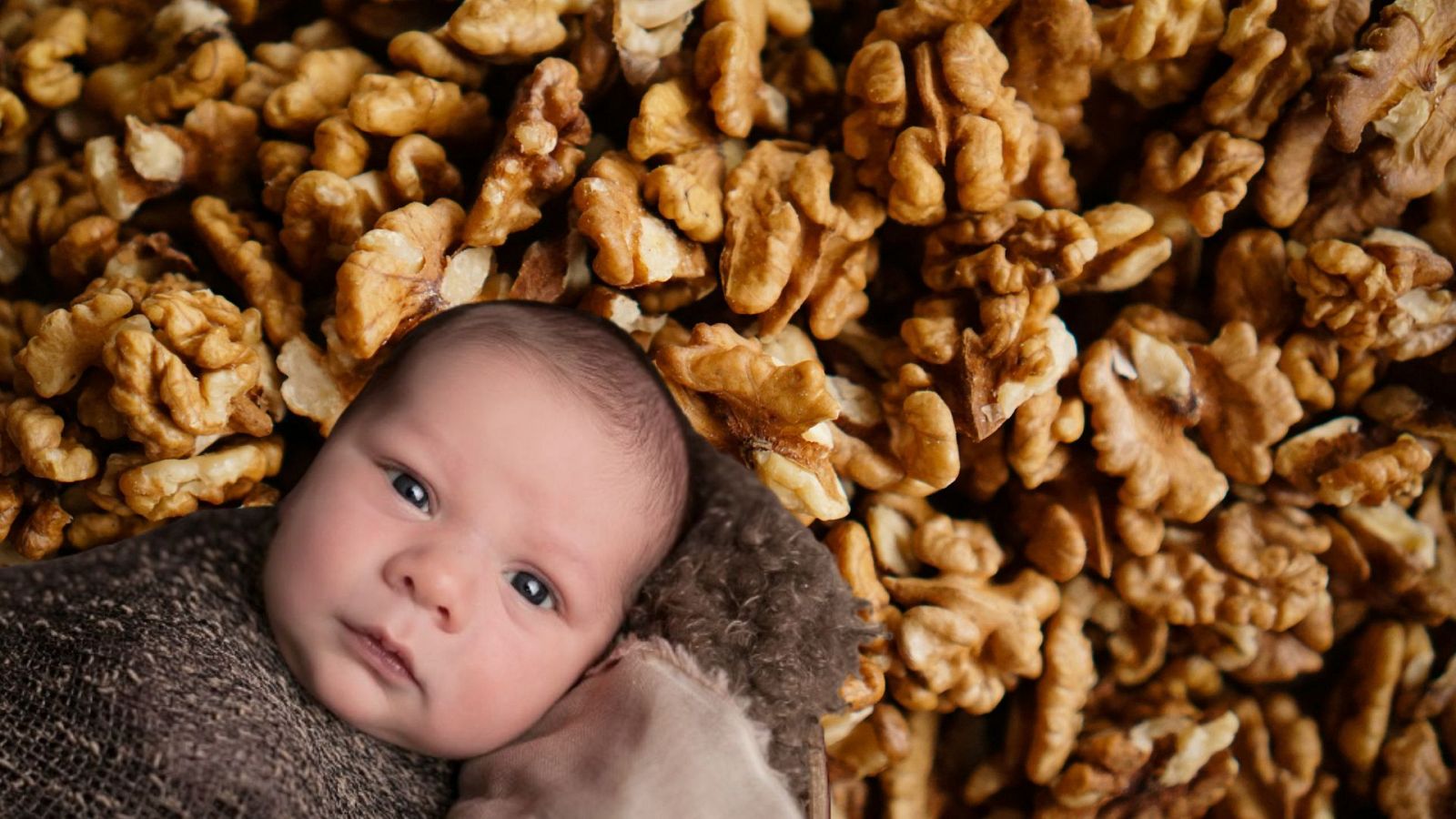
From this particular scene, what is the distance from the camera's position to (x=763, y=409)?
2.97 ft

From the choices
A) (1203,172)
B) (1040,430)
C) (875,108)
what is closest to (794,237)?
(875,108)

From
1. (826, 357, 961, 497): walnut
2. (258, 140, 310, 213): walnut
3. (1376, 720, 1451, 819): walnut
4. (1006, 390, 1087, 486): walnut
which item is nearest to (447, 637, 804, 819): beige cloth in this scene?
Answer: (826, 357, 961, 497): walnut

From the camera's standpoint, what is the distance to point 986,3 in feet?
3.21

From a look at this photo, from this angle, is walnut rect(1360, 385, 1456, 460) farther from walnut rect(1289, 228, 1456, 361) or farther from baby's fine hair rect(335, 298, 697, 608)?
baby's fine hair rect(335, 298, 697, 608)

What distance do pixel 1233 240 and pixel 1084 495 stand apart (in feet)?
0.89

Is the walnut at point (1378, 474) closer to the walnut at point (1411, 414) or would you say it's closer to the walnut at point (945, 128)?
the walnut at point (1411, 414)

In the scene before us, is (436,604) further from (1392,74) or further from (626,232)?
(1392,74)

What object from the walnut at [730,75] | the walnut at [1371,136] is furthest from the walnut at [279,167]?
the walnut at [1371,136]

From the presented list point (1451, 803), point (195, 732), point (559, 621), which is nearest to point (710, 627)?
point (559, 621)

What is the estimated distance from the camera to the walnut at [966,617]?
1.01 meters

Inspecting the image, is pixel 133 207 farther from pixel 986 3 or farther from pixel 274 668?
pixel 986 3

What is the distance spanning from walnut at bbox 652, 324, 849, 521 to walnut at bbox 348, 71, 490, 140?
0.25 meters

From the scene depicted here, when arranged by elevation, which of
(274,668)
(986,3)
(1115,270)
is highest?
(986,3)

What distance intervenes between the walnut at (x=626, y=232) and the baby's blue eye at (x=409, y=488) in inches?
8.1
